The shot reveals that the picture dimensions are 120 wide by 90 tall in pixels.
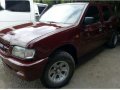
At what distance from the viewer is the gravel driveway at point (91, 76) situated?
3479mm

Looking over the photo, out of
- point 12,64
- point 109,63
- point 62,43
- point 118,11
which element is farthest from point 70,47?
point 118,11

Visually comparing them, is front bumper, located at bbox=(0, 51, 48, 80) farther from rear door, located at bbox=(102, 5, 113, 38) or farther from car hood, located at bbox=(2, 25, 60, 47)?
rear door, located at bbox=(102, 5, 113, 38)

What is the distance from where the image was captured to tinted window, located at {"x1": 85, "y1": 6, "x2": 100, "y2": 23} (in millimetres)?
4175

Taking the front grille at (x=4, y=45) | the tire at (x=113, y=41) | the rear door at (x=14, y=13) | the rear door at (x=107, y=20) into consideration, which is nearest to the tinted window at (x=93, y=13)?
the rear door at (x=107, y=20)

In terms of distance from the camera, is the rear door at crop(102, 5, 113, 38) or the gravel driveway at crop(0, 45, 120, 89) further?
the rear door at crop(102, 5, 113, 38)

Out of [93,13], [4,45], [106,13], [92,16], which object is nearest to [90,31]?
[92,16]

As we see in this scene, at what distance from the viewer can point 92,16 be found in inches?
170

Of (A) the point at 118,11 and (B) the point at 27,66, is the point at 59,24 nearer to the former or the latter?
(B) the point at 27,66

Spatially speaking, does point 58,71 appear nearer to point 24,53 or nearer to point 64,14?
point 24,53

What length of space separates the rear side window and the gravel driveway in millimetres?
2876

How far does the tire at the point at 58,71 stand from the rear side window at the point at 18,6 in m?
3.84

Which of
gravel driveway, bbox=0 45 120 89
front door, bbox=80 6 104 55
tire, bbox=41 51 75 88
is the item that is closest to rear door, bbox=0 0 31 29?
gravel driveway, bbox=0 45 120 89

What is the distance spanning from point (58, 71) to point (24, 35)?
3.29 ft

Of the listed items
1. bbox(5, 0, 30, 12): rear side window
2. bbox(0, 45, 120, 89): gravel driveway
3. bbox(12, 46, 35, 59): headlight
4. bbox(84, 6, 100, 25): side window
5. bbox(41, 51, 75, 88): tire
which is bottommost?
bbox(0, 45, 120, 89): gravel driveway
